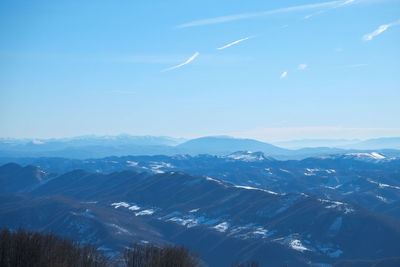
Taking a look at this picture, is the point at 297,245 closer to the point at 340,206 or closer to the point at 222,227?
the point at 340,206

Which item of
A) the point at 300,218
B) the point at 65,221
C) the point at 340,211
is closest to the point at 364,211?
the point at 340,211

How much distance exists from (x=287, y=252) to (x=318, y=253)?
31.7 ft

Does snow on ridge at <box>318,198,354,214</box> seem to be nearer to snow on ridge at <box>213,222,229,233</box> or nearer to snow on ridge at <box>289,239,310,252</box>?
snow on ridge at <box>289,239,310,252</box>

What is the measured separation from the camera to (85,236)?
510 feet

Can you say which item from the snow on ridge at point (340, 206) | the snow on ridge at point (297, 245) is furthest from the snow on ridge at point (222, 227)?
the snow on ridge at point (340, 206)

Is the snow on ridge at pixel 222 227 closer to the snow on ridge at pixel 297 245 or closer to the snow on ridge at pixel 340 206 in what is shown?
the snow on ridge at pixel 297 245

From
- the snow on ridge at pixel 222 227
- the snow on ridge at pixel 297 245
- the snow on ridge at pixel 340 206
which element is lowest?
the snow on ridge at pixel 222 227

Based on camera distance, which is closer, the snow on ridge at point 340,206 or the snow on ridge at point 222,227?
the snow on ridge at point 340,206

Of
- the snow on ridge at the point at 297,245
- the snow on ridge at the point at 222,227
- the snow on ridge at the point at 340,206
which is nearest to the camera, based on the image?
the snow on ridge at the point at 297,245

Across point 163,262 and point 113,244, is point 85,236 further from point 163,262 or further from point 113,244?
point 163,262

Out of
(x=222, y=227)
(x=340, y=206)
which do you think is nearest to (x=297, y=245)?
(x=340, y=206)

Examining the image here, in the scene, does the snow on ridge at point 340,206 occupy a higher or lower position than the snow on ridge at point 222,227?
higher

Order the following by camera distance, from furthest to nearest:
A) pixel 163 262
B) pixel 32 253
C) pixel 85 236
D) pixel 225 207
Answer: pixel 225 207 < pixel 85 236 < pixel 163 262 < pixel 32 253

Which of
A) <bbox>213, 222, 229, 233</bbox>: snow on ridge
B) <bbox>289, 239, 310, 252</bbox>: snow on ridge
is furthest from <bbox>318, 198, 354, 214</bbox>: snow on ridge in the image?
<bbox>213, 222, 229, 233</bbox>: snow on ridge
